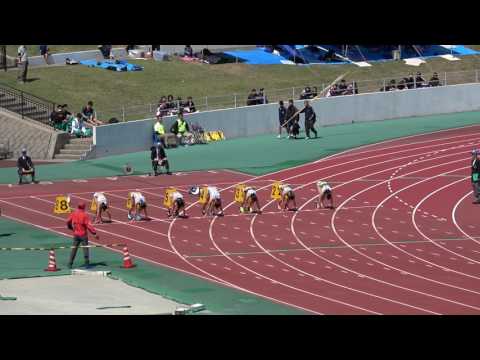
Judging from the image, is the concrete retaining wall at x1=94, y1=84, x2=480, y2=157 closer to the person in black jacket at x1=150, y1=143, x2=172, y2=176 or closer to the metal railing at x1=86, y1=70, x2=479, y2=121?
the metal railing at x1=86, y1=70, x2=479, y2=121

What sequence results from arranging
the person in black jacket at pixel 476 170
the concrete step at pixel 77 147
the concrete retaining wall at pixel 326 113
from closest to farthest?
the person in black jacket at pixel 476 170
the concrete step at pixel 77 147
the concrete retaining wall at pixel 326 113

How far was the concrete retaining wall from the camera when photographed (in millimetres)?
45625

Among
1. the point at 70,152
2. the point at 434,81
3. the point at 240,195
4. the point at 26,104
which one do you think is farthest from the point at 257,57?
the point at 240,195

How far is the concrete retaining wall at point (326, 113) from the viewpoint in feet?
150

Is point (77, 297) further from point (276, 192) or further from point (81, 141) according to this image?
point (81, 141)

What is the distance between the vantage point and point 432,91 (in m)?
53.1

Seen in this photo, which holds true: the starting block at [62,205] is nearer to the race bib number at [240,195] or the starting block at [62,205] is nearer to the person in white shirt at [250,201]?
the race bib number at [240,195]

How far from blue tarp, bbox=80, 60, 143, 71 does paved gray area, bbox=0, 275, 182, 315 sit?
89.4 ft

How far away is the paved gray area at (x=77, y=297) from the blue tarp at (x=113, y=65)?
89.4 ft

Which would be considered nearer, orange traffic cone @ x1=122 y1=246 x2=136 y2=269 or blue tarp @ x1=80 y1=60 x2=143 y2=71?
orange traffic cone @ x1=122 y1=246 x2=136 y2=269

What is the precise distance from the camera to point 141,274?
27141mm

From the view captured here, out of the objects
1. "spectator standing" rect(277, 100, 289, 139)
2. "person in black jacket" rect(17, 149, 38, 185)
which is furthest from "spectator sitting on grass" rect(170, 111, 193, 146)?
"person in black jacket" rect(17, 149, 38, 185)

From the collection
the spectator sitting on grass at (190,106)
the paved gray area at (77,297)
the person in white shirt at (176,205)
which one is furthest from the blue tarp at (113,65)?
the paved gray area at (77,297)

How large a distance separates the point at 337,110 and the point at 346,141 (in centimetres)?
496
